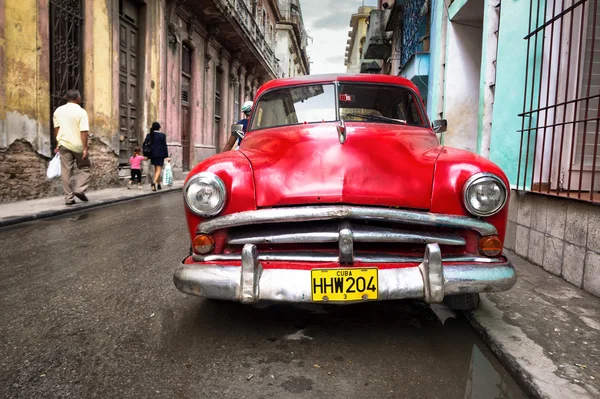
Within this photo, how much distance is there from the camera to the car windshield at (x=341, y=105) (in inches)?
144

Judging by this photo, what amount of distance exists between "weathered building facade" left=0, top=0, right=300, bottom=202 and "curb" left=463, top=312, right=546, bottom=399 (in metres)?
7.57

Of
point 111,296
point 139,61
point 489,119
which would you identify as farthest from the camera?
point 139,61

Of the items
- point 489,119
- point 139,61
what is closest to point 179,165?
point 139,61

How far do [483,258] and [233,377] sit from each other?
1402mm

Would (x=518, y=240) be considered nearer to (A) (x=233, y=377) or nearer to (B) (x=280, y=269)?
(B) (x=280, y=269)

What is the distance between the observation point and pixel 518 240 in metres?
4.66

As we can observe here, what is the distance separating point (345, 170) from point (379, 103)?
4.73 feet

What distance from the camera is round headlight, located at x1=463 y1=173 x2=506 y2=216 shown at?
2465 millimetres

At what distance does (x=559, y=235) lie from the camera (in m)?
3.89

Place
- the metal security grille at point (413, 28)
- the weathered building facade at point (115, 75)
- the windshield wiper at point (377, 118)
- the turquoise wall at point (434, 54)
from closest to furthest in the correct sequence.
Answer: the windshield wiper at point (377, 118) → the weathered building facade at point (115, 75) → the turquoise wall at point (434, 54) → the metal security grille at point (413, 28)

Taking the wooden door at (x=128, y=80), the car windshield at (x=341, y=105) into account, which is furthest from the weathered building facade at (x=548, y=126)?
the wooden door at (x=128, y=80)

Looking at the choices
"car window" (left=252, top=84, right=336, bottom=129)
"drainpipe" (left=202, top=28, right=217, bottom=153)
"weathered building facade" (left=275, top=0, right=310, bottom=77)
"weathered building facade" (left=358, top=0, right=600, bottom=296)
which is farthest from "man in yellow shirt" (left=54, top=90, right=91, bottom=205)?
"weathered building facade" (left=275, top=0, right=310, bottom=77)

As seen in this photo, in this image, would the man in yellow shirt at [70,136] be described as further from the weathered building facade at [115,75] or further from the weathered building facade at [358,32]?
the weathered building facade at [358,32]

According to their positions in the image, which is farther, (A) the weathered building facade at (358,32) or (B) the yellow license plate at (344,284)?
(A) the weathered building facade at (358,32)
